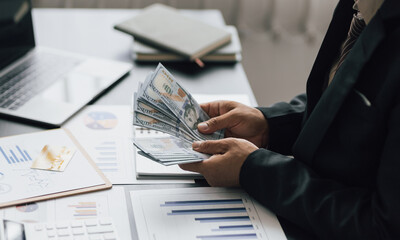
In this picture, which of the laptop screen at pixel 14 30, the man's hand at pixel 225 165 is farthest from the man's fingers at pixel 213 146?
the laptop screen at pixel 14 30

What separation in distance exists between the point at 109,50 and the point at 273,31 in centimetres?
103

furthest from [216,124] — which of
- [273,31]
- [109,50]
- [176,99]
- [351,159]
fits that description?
[273,31]

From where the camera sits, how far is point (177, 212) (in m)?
0.93

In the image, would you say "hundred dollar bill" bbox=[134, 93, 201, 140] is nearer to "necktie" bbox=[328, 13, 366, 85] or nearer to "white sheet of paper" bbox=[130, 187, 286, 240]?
"white sheet of paper" bbox=[130, 187, 286, 240]

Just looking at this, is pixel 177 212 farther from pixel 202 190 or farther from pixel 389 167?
pixel 389 167

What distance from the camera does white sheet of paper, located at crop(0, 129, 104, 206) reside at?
0.94 m

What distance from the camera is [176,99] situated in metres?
1.11

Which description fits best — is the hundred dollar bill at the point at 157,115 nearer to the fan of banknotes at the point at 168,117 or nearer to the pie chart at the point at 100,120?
the fan of banknotes at the point at 168,117

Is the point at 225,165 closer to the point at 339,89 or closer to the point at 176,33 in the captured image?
the point at 339,89

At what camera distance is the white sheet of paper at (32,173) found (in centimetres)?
94

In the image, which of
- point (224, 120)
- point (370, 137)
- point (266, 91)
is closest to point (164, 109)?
point (224, 120)

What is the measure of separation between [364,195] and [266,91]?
170cm

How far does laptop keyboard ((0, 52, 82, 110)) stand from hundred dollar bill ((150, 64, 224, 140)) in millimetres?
372

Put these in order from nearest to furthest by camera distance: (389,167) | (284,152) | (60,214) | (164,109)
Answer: (389,167) < (60,214) < (164,109) < (284,152)
